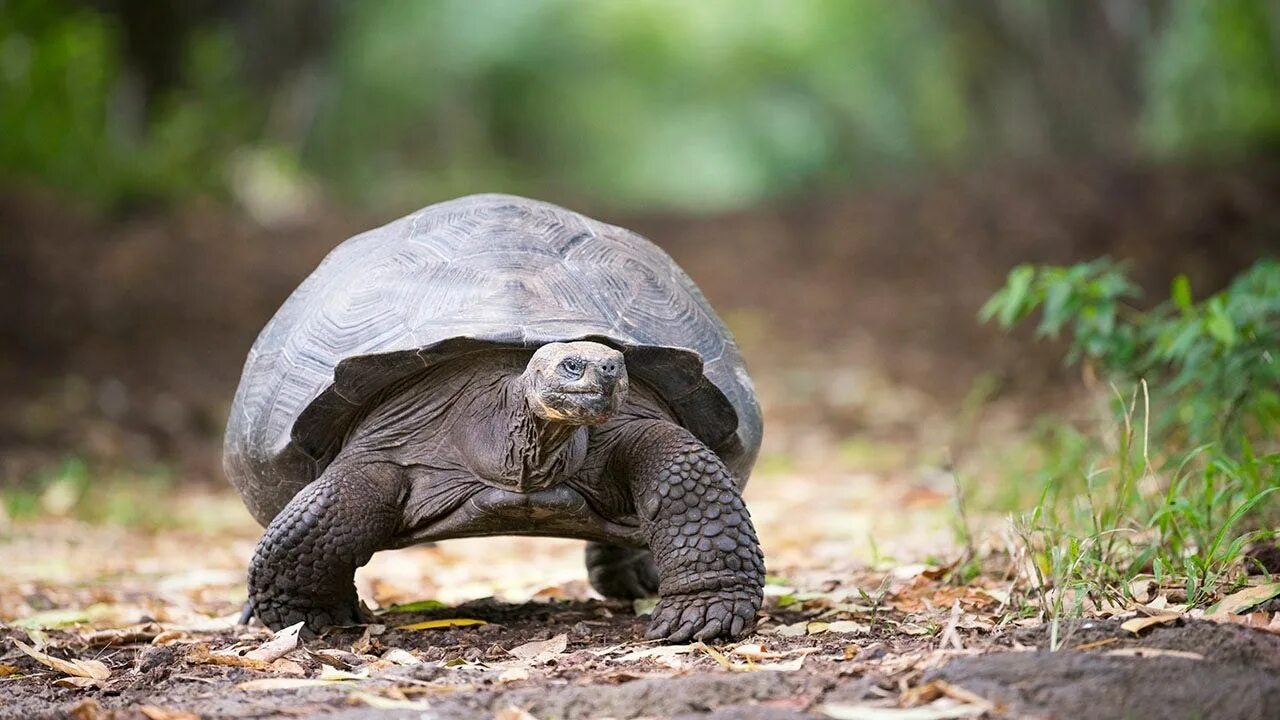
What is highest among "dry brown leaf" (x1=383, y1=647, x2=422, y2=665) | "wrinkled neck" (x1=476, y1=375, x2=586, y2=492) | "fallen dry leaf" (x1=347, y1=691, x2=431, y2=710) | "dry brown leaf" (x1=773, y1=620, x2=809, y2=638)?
"wrinkled neck" (x1=476, y1=375, x2=586, y2=492)

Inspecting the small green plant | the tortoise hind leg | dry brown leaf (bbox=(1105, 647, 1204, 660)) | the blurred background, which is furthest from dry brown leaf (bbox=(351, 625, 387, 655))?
the blurred background

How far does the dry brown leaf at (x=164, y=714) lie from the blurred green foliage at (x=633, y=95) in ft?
28.8

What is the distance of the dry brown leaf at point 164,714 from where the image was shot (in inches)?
103

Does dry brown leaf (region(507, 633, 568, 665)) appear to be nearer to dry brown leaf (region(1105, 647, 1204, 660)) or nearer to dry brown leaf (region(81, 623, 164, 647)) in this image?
dry brown leaf (region(81, 623, 164, 647))

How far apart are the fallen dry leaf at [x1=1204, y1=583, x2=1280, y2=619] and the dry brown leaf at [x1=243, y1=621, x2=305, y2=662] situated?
2.19 meters

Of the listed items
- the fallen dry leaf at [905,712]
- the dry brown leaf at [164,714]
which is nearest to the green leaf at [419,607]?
the dry brown leaf at [164,714]

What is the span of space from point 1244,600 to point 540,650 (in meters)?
1.65

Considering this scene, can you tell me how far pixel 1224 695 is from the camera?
2.39m

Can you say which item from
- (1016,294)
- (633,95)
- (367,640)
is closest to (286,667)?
(367,640)

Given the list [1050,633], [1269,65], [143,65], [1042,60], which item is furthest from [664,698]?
[1042,60]

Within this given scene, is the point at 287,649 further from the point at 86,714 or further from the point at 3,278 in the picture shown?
the point at 3,278

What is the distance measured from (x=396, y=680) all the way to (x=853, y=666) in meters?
0.99

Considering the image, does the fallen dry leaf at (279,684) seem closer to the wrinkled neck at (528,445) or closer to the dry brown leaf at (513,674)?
the dry brown leaf at (513,674)

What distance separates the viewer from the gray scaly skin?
10.8ft
